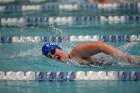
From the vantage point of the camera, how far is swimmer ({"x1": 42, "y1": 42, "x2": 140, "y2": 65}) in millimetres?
3883

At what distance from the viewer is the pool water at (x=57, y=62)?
150 inches

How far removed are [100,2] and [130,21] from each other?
4.54ft

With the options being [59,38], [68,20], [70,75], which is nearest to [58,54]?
[70,75]

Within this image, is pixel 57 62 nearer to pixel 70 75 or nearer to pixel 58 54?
pixel 58 54

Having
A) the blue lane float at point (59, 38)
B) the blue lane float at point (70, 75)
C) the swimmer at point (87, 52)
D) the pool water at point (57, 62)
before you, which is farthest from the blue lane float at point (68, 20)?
the blue lane float at point (70, 75)

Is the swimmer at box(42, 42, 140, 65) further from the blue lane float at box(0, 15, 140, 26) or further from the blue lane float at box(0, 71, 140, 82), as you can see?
the blue lane float at box(0, 15, 140, 26)

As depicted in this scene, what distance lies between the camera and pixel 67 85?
3920mm

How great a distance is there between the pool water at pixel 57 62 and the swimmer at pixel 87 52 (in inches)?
4.1

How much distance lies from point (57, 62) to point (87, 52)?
0.66 m

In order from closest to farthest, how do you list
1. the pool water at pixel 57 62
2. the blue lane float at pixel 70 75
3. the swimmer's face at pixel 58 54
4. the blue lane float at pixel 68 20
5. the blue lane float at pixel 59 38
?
the pool water at pixel 57 62 → the blue lane float at pixel 70 75 → the swimmer's face at pixel 58 54 → the blue lane float at pixel 59 38 → the blue lane float at pixel 68 20

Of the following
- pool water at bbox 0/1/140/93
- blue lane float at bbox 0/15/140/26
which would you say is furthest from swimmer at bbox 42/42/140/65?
blue lane float at bbox 0/15/140/26

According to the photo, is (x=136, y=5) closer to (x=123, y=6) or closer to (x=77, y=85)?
(x=123, y=6)

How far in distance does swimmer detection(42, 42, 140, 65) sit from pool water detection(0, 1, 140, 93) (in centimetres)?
10

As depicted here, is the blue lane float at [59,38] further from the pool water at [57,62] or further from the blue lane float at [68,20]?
the blue lane float at [68,20]
